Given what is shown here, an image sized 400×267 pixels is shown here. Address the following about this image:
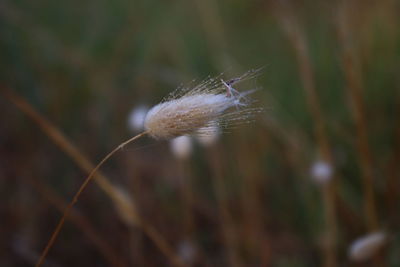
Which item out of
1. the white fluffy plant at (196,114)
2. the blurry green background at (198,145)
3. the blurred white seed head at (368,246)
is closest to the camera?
the white fluffy plant at (196,114)

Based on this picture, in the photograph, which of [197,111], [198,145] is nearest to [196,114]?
[197,111]

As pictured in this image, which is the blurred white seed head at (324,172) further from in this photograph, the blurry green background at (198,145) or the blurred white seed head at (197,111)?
the blurred white seed head at (197,111)

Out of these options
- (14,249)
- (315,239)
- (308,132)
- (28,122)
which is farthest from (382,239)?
(28,122)

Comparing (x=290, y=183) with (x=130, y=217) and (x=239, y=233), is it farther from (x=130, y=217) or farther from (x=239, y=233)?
(x=130, y=217)

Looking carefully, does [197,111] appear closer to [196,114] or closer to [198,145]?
[196,114]

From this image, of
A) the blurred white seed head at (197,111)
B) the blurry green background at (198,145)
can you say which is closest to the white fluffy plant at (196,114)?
the blurred white seed head at (197,111)

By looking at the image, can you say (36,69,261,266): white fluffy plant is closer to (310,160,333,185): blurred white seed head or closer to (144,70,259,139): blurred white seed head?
(144,70,259,139): blurred white seed head

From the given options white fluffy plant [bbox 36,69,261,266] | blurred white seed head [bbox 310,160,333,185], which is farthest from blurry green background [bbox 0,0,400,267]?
white fluffy plant [bbox 36,69,261,266]
